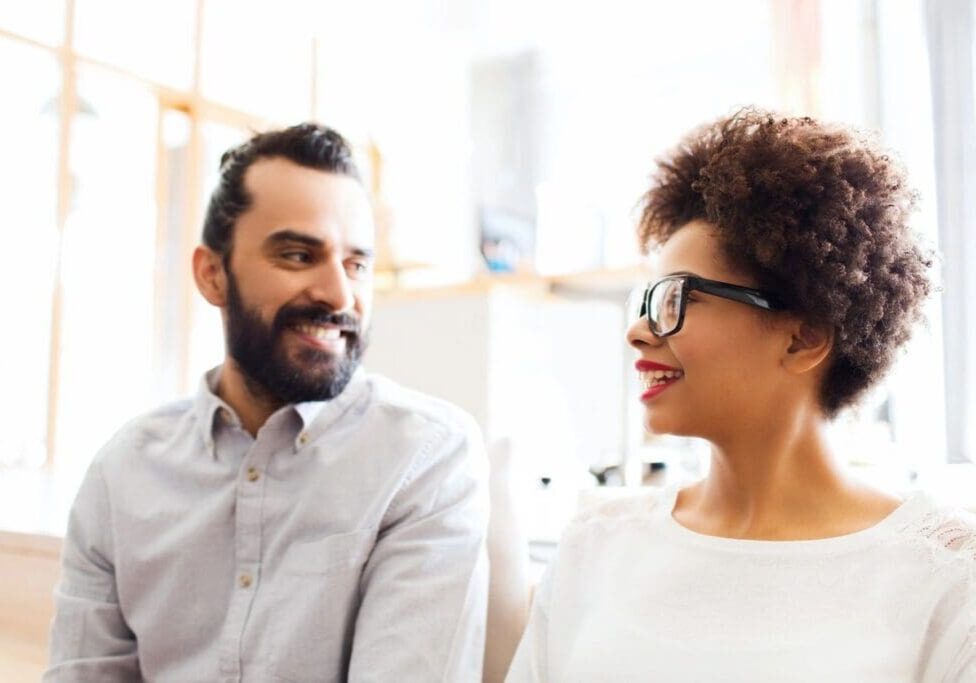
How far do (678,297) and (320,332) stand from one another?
2.22 feet

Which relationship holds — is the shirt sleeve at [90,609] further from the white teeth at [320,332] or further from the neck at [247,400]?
the white teeth at [320,332]

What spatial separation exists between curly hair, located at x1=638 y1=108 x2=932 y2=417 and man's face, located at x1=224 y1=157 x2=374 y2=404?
0.66 meters

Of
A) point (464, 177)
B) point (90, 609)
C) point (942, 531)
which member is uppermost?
point (464, 177)

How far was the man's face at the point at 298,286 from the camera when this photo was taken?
147 centimetres

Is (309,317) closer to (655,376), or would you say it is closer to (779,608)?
(655,376)

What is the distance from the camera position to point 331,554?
1.33 metres

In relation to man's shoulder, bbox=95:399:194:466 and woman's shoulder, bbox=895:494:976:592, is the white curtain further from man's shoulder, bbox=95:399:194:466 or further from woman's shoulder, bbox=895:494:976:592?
man's shoulder, bbox=95:399:194:466

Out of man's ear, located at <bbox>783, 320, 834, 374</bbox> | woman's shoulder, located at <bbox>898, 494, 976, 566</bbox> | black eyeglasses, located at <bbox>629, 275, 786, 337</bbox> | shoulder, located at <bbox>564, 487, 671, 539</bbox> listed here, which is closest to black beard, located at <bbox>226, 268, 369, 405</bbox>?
shoulder, located at <bbox>564, 487, 671, 539</bbox>

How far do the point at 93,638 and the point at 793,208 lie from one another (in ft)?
3.94

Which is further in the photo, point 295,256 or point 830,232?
point 295,256

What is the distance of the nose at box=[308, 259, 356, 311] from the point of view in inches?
58.3

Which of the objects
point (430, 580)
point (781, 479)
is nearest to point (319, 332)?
point (430, 580)

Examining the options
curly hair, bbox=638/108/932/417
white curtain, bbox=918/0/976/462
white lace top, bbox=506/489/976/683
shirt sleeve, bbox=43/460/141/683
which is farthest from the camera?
white curtain, bbox=918/0/976/462

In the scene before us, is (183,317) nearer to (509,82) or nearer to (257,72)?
(257,72)
